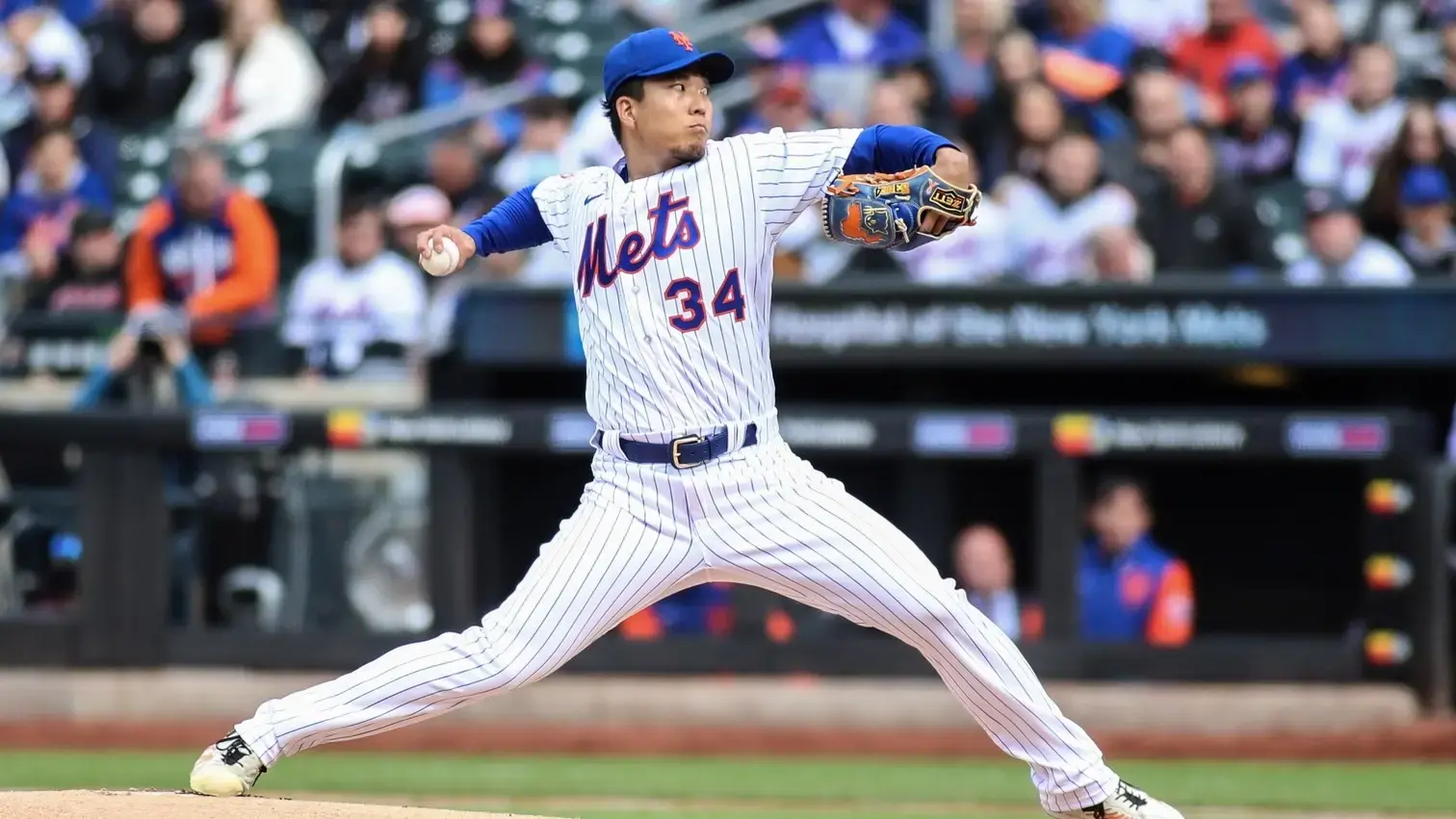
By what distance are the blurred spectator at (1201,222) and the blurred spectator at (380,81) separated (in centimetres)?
431

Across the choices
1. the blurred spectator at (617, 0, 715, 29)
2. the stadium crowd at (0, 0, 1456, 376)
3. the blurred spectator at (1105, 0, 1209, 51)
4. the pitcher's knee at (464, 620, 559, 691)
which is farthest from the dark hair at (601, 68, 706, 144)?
the blurred spectator at (617, 0, 715, 29)

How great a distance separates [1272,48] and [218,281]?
4.90 meters

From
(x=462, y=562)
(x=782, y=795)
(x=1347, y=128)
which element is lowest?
(x=782, y=795)

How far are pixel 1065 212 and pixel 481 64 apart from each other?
144 inches

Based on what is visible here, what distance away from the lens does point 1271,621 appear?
7.59m

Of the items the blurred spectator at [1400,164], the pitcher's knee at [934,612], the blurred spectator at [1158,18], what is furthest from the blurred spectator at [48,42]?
the pitcher's knee at [934,612]

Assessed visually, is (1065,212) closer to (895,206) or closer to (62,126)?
(895,206)

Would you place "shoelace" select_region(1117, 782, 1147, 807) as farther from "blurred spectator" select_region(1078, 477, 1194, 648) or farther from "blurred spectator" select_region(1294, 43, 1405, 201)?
"blurred spectator" select_region(1294, 43, 1405, 201)

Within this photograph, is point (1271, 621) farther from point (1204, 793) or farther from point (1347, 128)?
point (1347, 128)

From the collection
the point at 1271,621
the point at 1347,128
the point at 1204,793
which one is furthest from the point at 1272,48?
the point at 1204,793

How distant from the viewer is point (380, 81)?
10719 mm

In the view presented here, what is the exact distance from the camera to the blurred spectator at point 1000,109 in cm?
884

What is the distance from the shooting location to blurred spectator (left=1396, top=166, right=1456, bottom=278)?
7.90 meters

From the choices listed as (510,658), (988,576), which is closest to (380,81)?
(988,576)
